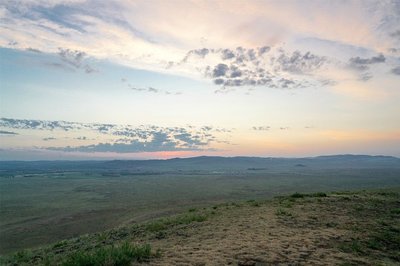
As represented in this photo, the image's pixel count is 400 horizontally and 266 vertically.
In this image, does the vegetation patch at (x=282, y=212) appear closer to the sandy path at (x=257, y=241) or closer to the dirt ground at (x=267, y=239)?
the dirt ground at (x=267, y=239)

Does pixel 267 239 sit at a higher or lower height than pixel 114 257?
lower

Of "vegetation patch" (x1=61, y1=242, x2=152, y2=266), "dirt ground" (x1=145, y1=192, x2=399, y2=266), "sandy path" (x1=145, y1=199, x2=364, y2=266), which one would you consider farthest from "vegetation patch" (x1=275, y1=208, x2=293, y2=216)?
"vegetation patch" (x1=61, y1=242, x2=152, y2=266)

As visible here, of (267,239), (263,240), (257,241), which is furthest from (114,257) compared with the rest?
(267,239)

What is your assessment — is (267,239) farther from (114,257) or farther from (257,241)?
(114,257)

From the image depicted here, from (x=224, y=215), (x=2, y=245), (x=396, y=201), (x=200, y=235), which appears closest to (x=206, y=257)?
(x=200, y=235)

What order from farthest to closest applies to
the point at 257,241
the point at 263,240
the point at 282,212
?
the point at 282,212 < the point at 263,240 < the point at 257,241

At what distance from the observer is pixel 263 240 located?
12.7 meters

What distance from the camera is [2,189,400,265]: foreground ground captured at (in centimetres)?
1037

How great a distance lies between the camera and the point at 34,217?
61.8 meters

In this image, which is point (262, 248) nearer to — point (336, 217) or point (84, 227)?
point (336, 217)

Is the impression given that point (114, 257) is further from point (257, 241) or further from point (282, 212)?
point (282, 212)

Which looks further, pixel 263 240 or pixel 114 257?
pixel 263 240

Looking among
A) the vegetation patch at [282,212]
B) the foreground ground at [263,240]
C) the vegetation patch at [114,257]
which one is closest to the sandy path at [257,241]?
the foreground ground at [263,240]

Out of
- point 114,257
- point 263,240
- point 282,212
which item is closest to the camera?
point 114,257
